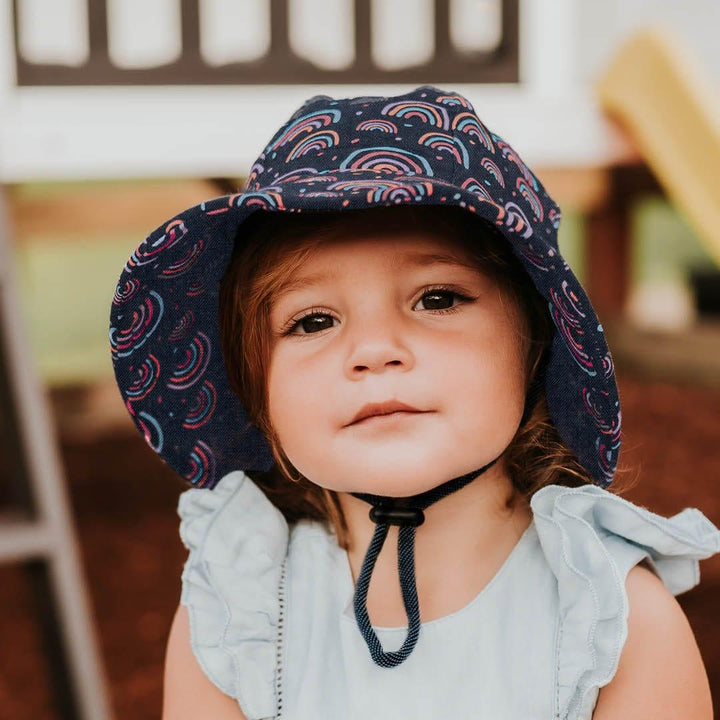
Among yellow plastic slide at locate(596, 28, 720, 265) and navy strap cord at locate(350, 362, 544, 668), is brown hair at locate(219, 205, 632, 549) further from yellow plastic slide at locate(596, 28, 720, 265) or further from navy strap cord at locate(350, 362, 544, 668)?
yellow plastic slide at locate(596, 28, 720, 265)

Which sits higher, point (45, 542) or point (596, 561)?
point (596, 561)

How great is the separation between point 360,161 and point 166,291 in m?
0.22

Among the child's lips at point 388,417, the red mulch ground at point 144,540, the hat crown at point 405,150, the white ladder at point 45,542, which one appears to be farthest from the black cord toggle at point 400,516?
the red mulch ground at point 144,540

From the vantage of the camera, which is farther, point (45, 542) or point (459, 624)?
point (45, 542)

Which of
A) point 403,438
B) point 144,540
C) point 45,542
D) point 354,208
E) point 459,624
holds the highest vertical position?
point 354,208

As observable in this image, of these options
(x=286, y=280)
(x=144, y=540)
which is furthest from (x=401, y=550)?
(x=144, y=540)

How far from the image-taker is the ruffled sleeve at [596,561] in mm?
779

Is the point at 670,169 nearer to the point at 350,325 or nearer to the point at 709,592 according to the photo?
the point at 709,592

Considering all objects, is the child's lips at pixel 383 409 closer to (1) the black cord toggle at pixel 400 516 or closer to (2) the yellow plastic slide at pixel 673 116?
(1) the black cord toggle at pixel 400 516

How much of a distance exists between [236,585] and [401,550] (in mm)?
151

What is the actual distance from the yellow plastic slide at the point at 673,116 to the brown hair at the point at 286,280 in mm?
1431

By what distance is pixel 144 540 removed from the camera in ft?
8.06

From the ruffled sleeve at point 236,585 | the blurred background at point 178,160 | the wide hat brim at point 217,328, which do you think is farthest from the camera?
the blurred background at point 178,160

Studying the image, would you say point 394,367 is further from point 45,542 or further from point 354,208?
point 45,542
